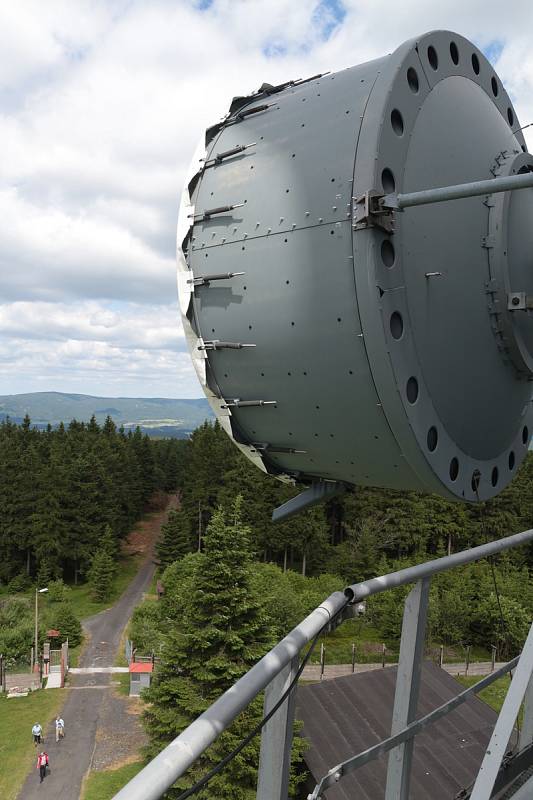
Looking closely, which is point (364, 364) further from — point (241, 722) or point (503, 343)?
point (241, 722)

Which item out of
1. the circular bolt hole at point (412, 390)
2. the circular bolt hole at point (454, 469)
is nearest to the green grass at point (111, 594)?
the circular bolt hole at point (454, 469)

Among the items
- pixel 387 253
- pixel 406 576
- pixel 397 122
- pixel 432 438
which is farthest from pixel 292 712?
pixel 397 122

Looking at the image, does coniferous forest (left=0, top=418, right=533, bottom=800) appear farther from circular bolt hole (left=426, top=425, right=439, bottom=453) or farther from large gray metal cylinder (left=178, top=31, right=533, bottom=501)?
circular bolt hole (left=426, top=425, right=439, bottom=453)

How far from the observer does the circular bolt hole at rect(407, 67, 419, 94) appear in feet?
10.5

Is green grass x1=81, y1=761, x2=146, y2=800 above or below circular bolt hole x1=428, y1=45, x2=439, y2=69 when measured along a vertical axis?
below

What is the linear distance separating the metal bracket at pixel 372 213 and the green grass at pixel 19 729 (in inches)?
886

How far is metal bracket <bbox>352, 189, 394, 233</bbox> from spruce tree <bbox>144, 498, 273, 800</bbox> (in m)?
13.2

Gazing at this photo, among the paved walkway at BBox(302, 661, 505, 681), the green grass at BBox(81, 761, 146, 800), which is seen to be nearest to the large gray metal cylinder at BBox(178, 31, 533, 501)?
the green grass at BBox(81, 761, 146, 800)

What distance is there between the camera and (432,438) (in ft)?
10.7

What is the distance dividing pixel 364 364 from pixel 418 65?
1.83 meters

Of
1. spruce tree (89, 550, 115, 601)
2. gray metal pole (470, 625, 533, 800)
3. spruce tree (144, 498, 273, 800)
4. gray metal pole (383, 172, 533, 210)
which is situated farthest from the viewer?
spruce tree (89, 550, 115, 601)

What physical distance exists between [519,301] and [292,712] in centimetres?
280

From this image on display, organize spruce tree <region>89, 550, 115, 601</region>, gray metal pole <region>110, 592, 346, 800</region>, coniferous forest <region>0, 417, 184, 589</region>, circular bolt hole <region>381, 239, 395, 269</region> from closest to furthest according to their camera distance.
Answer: gray metal pole <region>110, 592, 346, 800</region>
circular bolt hole <region>381, 239, 395, 269</region>
spruce tree <region>89, 550, 115, 601</region>
coniferous forest <region>0, 417, 184, 589</region>

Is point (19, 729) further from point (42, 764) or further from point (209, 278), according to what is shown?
point (209, 278)
